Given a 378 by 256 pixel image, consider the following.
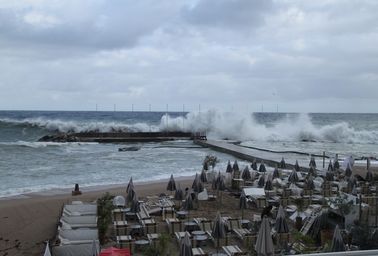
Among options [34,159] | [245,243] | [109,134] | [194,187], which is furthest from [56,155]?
[245,243]

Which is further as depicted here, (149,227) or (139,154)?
(139,154)

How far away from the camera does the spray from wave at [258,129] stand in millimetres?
59353

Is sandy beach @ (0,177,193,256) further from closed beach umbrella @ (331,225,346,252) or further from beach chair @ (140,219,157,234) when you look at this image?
closed beach umbrella @ (331,225,346,252)

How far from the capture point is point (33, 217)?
51.8ft

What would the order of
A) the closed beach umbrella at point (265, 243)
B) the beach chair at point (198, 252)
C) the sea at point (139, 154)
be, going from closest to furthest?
1. the closed beach umbrella at point (265, 243)
2. the beach chair at point (198, 252)
3. the sea at point (139, 154)

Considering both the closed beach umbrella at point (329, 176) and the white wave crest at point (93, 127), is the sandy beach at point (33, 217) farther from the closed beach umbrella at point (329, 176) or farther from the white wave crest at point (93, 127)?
the white wave crest at point (93, 127)

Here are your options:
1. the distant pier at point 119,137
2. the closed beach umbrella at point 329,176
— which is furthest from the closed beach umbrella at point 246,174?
the distant pier at point 119,137

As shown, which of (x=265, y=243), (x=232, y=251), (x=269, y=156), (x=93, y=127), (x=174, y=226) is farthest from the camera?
(x=93, y=127)

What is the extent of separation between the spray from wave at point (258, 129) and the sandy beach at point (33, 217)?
127 ft

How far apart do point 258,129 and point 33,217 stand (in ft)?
154

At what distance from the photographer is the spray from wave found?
195ft

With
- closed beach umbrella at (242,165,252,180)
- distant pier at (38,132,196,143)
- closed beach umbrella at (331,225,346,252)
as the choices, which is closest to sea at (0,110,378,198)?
distant pier at (38,132,196,143)

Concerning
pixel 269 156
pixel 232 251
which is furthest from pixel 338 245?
pixel 269 156

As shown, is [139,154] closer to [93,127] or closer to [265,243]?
[265,243]
